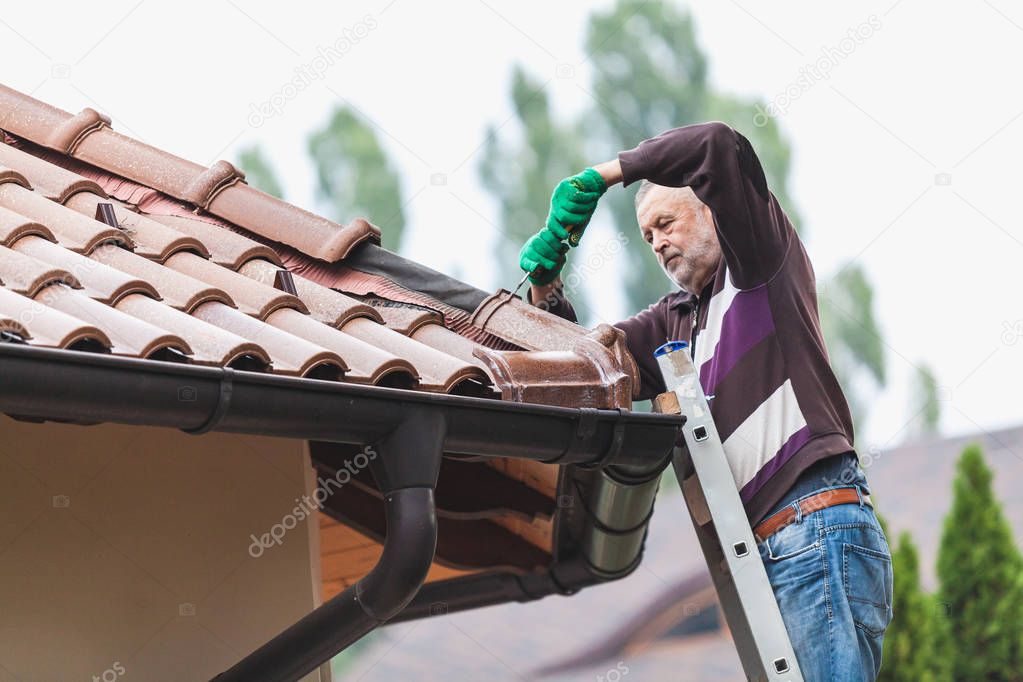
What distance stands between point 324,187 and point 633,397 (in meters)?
→ 24.9

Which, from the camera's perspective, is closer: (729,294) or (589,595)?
(729,294)

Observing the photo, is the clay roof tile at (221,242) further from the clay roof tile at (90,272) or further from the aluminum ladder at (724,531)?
the aluminum ladder at (724,531)

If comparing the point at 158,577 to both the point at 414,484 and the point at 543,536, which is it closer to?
the point at 414,484

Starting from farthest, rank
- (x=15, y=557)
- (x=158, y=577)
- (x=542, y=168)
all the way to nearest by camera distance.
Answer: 1. (x=542, y=168)
2. (x=158, y=577)
3. (x=15, y=557)

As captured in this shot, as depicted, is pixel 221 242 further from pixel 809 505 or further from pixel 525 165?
pixel 525 165

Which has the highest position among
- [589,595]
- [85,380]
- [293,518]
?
[589,595]

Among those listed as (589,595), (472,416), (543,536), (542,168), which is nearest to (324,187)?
(542,168)

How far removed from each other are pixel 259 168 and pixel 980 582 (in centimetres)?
2175

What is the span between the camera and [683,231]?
3711 mm

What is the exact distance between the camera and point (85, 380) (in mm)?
2369

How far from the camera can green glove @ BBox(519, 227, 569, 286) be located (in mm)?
3727

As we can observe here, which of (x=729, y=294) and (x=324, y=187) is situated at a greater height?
(x=324, y=187)

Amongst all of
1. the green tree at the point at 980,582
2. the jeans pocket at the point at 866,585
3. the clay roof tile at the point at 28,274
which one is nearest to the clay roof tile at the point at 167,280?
the clay roof tile at the point at 28,274

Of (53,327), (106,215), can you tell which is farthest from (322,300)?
(53,327)
